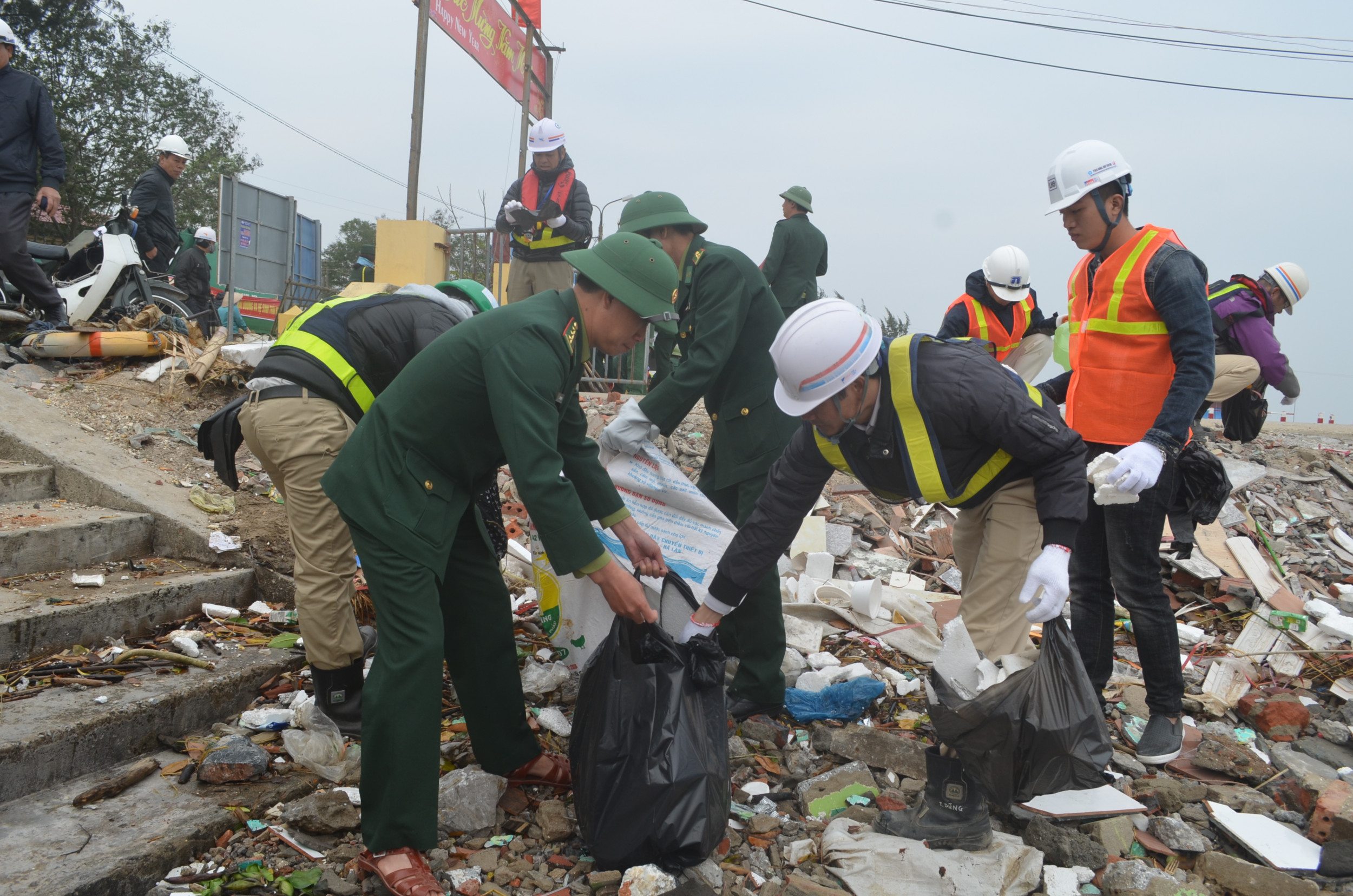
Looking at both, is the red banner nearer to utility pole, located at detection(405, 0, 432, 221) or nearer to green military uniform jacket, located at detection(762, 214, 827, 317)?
utility pole, located at detection(405, 0, 432, 221)

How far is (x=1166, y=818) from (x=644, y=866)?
1.61 metres

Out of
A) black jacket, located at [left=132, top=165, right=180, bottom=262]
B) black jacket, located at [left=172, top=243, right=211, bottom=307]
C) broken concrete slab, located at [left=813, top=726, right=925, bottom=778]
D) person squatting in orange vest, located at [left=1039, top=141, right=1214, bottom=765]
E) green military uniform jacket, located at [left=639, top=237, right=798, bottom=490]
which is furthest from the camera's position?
black jacket, located at [left=172, top=243, right=211, bottom=307]

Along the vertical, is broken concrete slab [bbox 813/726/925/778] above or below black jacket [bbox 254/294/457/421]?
below

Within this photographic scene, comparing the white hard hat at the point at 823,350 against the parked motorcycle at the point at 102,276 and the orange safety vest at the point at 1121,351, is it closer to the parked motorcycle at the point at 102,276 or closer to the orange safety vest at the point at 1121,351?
the orange safety vest at the point at 1121,351

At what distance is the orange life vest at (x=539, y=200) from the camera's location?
19.5ft

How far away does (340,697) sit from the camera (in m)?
2.91

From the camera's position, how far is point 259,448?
288 cm

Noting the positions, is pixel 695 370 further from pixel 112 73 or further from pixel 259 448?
pixel 112 73

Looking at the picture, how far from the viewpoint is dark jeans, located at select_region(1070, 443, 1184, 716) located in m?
2.97

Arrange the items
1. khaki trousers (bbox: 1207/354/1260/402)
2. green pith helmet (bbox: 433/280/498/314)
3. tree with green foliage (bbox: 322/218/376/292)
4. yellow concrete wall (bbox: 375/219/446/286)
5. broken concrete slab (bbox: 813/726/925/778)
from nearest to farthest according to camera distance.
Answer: broken concrete slab (bbox: 813/726/925/778), green pith helmet (bbox: 433/280/498/314), khaki trousers (bbox: 1207/354/1260/402), yellow concrete wall (bbox: 375/219/446/286), tree with green foliage (bbox: 322/218/376/292)

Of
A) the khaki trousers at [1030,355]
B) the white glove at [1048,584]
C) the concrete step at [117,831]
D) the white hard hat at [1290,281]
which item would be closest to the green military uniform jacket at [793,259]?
the khaki trousers at [1030,355]

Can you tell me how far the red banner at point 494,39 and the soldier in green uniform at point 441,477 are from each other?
783 cm

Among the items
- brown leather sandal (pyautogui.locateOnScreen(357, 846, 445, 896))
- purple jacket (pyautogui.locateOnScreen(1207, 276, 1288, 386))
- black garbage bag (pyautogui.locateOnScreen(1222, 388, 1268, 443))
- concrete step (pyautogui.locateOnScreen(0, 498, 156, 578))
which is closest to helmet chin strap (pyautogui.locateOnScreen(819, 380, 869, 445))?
brown leather sandal (pyautogui.locateOnScreen(357, 846, 445, 896))

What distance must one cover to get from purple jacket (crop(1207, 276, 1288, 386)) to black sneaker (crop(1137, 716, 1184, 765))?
1.39m
